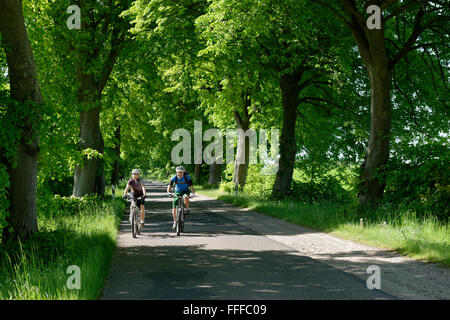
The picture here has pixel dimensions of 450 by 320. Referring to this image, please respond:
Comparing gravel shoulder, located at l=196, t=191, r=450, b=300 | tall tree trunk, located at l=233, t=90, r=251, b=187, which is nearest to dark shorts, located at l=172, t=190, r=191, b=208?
gravel shoulder, located at l=196, t=191, r=450, b=300

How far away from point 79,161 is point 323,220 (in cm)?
763

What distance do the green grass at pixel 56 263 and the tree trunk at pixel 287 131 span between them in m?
12.2

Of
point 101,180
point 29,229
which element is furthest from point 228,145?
point 29,229

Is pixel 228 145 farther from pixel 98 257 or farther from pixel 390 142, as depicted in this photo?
pixel 98 257

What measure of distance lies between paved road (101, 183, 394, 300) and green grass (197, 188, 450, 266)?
2156 millimetres

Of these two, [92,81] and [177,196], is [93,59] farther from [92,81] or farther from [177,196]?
[177,196]

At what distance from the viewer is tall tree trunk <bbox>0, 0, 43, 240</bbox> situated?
8352 mm

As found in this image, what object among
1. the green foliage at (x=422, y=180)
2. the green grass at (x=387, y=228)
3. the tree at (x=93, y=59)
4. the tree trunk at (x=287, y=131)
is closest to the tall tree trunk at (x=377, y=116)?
the green foliage at (x=422, y=180)

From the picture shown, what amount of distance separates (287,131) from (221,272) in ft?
49.7

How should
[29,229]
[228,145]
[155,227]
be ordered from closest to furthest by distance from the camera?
[29,229]
[155,227]
[228,145]

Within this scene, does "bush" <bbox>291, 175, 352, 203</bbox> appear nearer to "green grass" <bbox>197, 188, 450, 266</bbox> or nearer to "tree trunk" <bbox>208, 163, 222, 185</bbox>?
"green grass" <bbox>197, 188, 450, 266</bbox>

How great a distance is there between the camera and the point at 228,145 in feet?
129

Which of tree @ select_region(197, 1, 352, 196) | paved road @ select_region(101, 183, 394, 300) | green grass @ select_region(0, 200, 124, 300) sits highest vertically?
tree @ select_region(197, 1, 352, 196)
